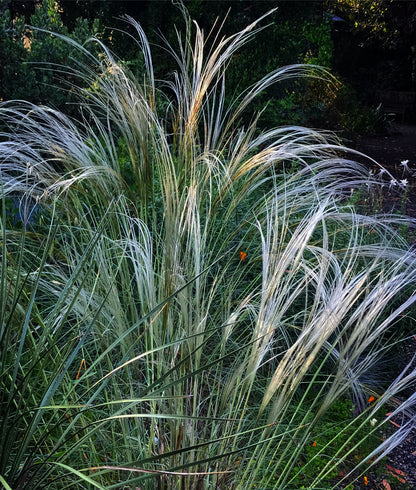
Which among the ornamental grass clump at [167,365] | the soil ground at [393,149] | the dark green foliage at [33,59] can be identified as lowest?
the soil ground at [393,149]

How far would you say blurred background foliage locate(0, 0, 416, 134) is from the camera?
4.66 metres

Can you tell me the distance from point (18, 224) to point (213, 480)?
5.54 ft

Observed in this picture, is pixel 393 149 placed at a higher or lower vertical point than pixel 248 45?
lower

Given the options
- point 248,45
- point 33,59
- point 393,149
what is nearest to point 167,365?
point 33,59

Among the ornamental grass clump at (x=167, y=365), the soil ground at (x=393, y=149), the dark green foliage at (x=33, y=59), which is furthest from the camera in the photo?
the soil ground at (x=393, y=149)

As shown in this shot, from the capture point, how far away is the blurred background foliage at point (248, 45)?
4664 millimetres

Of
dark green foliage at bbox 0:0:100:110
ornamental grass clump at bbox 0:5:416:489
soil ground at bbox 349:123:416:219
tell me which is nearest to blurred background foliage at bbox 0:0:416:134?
dark green foliage at bbox 0:0:100:110

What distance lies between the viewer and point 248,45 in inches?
269

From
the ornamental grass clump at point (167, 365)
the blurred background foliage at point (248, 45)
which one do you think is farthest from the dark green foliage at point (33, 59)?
the ornamental grass clump at point (167, 365)

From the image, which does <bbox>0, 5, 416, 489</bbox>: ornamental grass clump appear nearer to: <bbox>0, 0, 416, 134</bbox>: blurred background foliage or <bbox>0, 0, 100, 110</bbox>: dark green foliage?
<bbox>0, 0, 416, 134</bbox>: blurred background foliage

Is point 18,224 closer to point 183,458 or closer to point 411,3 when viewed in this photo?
point 183,458

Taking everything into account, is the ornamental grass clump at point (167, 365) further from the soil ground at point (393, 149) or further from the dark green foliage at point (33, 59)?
the soil ground at point (393, 149)

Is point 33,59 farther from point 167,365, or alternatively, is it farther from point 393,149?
point 393,149

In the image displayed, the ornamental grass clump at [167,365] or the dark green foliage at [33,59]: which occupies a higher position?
the dark green foliage at [33,59]
